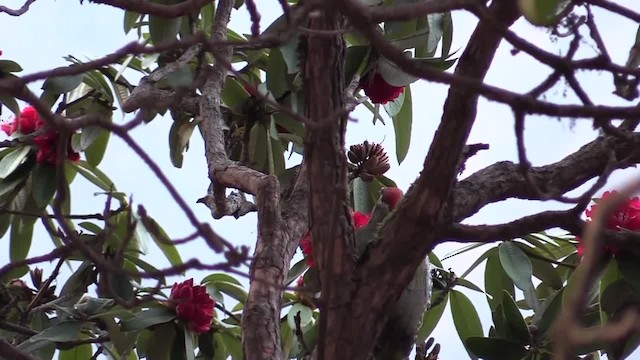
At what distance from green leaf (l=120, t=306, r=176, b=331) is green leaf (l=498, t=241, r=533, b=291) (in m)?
0.51

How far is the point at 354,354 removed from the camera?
852 mm

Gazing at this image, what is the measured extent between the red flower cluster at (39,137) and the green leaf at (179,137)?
18 cm

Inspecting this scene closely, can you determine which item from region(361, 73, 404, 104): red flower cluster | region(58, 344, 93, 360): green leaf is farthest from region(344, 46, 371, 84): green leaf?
region(58, 344, 93, 360): green leaf

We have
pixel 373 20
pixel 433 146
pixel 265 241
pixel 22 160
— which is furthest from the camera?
pixel 22 160

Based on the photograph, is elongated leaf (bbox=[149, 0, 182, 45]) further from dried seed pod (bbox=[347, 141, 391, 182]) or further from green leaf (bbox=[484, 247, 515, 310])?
green leaf (bbox=[484, 247, 515, 310])

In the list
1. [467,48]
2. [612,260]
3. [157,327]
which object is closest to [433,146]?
[467,48]

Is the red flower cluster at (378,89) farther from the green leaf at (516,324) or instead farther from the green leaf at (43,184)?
the green leaf at (43,184)

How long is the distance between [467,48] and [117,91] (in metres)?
0.79

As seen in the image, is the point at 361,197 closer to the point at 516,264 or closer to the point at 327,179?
the point at 516,264

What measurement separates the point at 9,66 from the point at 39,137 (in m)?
0.17

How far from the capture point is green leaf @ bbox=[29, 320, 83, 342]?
119cm

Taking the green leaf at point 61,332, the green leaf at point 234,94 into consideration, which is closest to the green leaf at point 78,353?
the green leaf at point 61,332

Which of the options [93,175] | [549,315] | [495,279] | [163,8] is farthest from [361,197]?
[163,8]

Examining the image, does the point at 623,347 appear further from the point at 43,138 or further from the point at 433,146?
the point at 43,138
